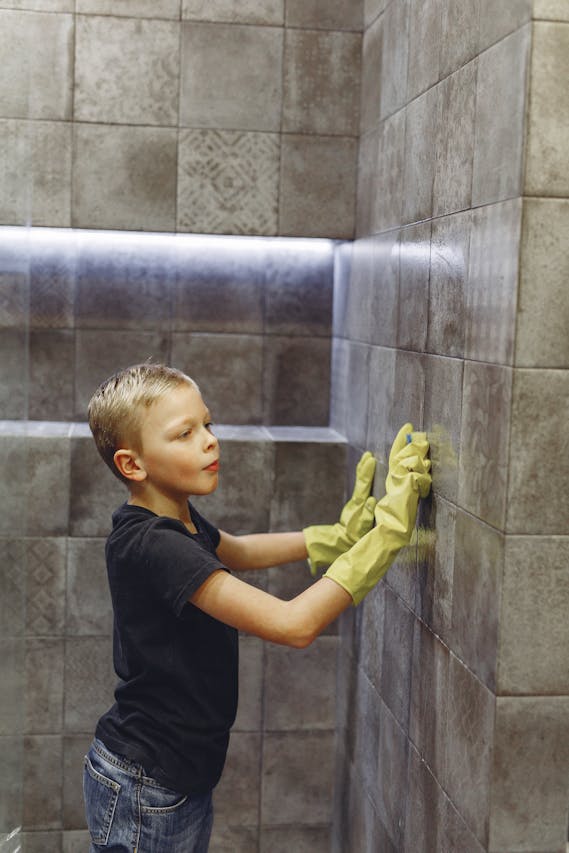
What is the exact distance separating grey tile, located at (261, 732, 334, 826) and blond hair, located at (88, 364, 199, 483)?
4.05 feet

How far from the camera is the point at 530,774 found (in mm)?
1570

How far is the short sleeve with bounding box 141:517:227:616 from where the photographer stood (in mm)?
1661

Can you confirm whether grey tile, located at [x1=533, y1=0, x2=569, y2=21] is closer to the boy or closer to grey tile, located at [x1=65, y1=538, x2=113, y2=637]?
the boy

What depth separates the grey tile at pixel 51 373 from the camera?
8.80 ft

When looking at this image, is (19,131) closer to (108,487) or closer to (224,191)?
(224,191)

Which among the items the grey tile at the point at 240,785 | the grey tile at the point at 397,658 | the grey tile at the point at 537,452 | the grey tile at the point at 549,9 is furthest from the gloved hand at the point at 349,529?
the grey tile at the point at 549,9

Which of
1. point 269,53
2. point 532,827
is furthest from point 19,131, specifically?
point 532,827

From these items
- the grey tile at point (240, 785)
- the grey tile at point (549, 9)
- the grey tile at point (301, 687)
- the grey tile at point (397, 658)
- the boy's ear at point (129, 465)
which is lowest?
the grey tile at point (240, 785)

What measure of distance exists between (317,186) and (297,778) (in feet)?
5.06

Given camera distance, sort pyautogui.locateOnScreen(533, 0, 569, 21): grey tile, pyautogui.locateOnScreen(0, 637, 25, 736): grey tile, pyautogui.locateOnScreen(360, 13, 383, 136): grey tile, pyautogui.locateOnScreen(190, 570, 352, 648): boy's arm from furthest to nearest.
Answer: pyautogui.locateOnScreen(360, 13, 383, 136): grey tile < pyautogui.locateOnScreen(0, 637, 25, 736): grey tile < pyautogui.locateOnScreen(190, 570, 352, 648): boy's arm < pyautogui.locateOnScreen(533, 0, 569, 21): grey tile

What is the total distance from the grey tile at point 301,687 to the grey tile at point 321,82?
1315mm

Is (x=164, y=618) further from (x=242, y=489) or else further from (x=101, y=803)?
(x=242, y=489)

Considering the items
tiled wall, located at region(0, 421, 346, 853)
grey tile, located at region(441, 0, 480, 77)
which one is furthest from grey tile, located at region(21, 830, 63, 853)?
grey tile, located at region(441, 0, 480, 77)

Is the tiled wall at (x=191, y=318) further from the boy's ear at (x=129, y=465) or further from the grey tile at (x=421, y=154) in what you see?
the boy's ear at (x=129, y=465)
